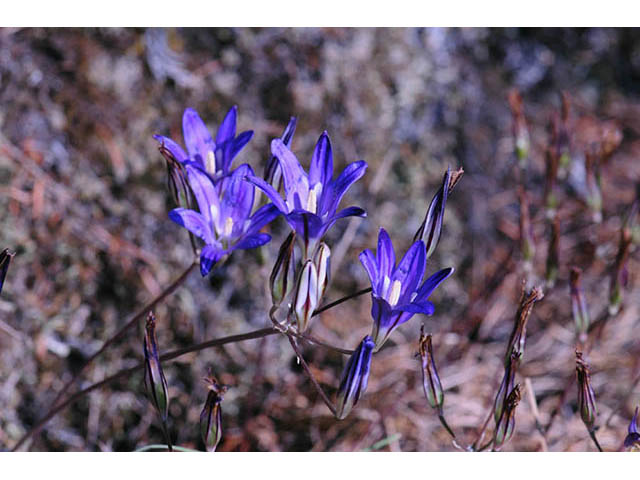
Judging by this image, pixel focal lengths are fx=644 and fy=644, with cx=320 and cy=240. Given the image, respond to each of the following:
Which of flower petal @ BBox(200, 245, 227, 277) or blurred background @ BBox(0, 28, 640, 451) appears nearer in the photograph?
flower petal @ BBox(200, 245, 227, 277)

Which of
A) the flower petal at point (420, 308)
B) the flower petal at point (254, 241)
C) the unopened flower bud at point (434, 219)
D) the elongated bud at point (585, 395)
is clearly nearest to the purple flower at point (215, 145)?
the flower petal at point (254, 241)

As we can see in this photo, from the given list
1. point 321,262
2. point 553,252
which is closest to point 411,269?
point 321,262

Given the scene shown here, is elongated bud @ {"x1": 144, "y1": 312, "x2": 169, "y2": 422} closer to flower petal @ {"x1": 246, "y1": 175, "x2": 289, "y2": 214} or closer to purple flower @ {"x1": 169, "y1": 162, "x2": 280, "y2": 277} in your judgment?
purple flower @ {"x1": 169, "y1": 162, "x2": 280, "y2": 277}

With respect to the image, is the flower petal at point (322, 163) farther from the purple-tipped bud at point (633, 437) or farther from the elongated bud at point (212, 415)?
the purple-tipped bud at point (633, 437)

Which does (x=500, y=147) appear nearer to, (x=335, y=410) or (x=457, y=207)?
(x=457, y=207)

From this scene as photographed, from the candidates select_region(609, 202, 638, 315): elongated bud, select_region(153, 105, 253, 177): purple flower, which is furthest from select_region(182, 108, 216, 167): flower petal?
select_region(609, 202, 638, 315): elongated bud

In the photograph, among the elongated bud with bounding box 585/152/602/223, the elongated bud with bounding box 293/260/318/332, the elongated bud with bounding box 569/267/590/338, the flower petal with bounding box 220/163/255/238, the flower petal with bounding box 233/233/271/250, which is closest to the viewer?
the elongated bud with bounding box 293/260/318/332

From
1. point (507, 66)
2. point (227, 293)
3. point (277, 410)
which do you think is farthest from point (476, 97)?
point (277, 410)
